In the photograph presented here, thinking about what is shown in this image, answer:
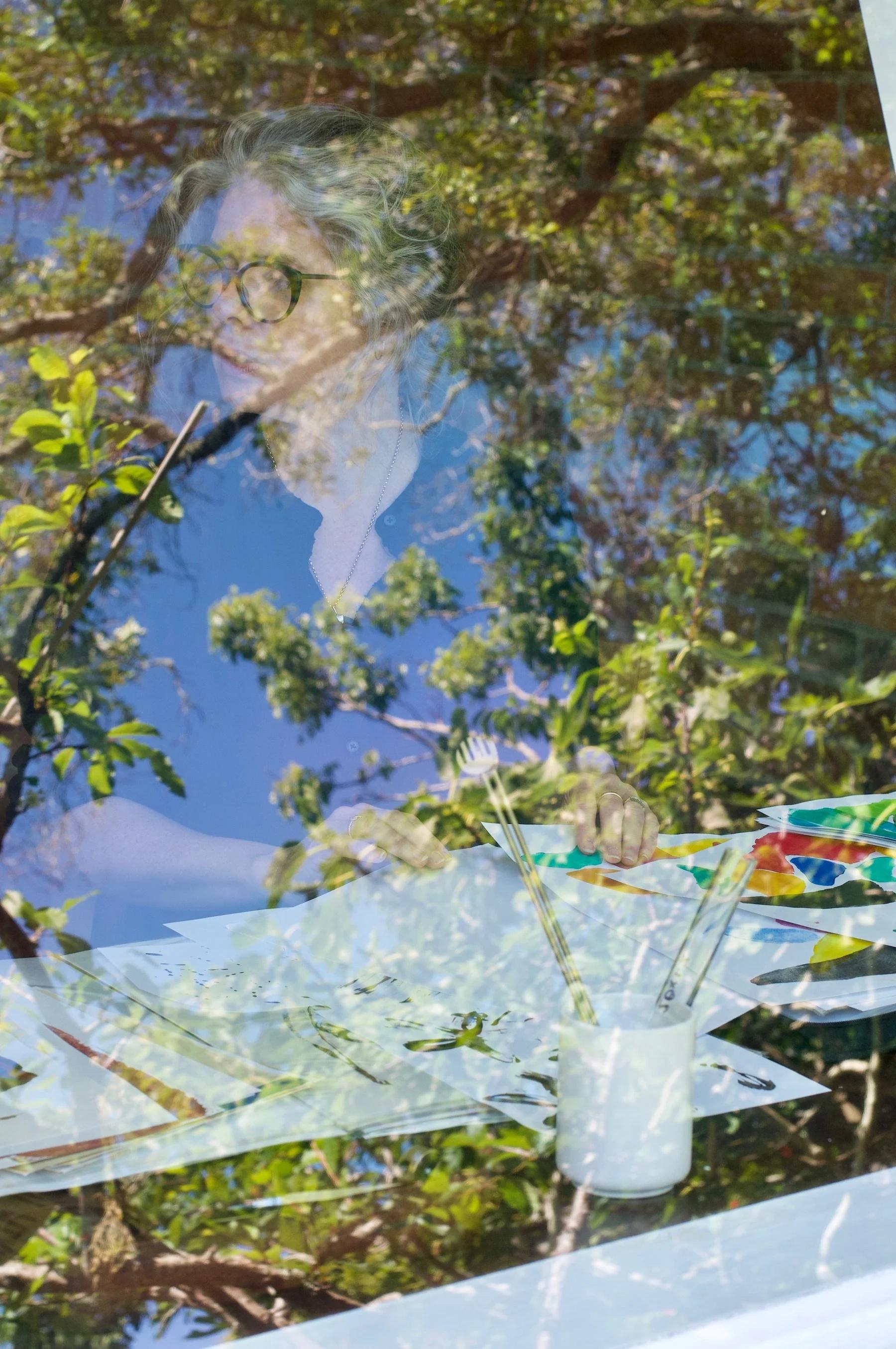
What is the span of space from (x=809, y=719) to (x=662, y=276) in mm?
927

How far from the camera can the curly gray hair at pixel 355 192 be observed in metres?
1.01

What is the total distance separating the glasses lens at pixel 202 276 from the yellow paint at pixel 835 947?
771mm

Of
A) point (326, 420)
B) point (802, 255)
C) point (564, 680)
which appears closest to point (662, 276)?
point (802, 255)

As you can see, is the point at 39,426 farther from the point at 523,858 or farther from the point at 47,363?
the point at 523,858

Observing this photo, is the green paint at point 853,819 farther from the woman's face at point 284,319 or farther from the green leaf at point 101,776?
the green leaf at point 101,776

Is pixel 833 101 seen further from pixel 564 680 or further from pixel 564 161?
pixel 564 680

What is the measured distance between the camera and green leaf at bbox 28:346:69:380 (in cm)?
181

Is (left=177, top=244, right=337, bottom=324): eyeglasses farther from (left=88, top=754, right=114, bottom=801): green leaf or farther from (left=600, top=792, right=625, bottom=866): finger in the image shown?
(left=88, top=754, right=114, bottom=801): green leaf

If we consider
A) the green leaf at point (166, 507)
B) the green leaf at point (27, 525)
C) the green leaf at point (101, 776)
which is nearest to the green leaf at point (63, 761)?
the green leaf at point (101, 776)

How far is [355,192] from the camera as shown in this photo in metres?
1.02

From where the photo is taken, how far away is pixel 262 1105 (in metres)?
0.57

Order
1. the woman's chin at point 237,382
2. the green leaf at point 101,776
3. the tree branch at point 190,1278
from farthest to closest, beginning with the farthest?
1. the green leaf at point 101,776
2. the woman's chin at point 237,382
3. the tree branch at point 190,1278

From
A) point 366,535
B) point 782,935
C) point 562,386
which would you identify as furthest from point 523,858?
point 562,386

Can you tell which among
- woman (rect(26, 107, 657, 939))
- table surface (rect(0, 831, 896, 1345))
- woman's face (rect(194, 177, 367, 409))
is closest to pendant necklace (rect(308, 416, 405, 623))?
woman (rect(26, 107, 657, 939))
